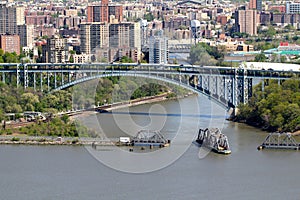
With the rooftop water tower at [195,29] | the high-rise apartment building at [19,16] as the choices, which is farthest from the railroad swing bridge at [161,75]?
the rooftop water tower at [195,29]

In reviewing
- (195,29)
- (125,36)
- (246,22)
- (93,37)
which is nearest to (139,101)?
(125,36)

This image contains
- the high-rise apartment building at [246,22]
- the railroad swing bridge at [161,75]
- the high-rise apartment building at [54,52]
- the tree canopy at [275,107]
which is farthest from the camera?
the high-rise apartment building at [246,22]

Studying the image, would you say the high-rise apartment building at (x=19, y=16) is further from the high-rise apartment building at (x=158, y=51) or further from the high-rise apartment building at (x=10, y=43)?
the high-rise apartment building at (x=158, y=51)

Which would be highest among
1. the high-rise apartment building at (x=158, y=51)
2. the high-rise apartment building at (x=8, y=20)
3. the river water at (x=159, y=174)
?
the high-rise apartment building at (x=8, y=20)

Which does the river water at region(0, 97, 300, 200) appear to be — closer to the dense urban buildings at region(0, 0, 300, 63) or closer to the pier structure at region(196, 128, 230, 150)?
the pier structure at region(196, 128, 230, 150)

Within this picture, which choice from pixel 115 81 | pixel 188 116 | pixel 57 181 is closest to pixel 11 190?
pixel 57 181

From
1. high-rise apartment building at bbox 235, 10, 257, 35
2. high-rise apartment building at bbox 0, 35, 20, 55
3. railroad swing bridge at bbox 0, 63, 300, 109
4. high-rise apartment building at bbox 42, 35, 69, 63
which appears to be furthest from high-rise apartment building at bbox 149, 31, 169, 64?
high-rise apartment building at bbox 235, 10, 257, 35
